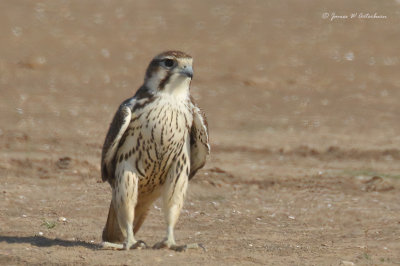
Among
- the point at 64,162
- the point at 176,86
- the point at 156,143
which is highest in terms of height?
the point at 176,86

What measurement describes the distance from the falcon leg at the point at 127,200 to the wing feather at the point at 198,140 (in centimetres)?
50

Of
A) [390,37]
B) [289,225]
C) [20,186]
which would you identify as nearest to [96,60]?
[390,37]

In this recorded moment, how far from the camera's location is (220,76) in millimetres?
16562

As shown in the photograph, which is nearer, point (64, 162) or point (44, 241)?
point (44, 241)

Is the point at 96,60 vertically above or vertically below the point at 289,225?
above

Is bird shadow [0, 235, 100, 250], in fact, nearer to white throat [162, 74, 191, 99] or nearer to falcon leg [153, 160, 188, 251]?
falcon leg [153, 160, 188, 251]

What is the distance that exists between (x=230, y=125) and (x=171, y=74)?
690cm

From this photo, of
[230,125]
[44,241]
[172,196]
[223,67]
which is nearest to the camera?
[172,196]

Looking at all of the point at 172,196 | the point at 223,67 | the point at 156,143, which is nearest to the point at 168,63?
the point at 156,143

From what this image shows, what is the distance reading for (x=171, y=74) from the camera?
624 centimetres

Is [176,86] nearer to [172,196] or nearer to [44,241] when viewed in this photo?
[172,196]

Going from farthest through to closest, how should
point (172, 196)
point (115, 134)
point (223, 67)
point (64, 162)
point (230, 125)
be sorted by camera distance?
point (223, 67), point (230, 125), point (64, 162), point (172, 196), point (115, 134)

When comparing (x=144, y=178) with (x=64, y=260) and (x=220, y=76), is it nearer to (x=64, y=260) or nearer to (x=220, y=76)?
(x=64, y=260)

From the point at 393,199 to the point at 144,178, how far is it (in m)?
3.56
